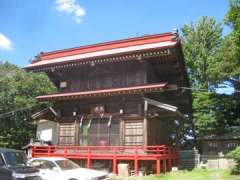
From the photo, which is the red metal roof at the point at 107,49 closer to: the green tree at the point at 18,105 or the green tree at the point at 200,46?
the green tree at the point at 18,105

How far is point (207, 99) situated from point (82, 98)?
12.3 metres

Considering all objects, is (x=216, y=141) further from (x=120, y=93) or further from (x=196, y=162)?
(x=120, y=93)

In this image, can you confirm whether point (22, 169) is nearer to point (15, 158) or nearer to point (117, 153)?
point (15, 158)

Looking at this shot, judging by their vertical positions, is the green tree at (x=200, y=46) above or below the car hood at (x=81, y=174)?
above

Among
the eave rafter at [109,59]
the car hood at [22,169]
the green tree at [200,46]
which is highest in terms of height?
the green tree at [200,46]

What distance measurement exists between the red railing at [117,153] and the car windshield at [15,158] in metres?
6.27

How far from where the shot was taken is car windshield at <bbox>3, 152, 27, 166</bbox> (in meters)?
12.6

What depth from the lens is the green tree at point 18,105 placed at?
100 ft

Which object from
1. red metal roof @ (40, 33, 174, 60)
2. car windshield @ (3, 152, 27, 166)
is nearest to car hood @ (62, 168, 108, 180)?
car windshield @ (3, 152, 27, 166)

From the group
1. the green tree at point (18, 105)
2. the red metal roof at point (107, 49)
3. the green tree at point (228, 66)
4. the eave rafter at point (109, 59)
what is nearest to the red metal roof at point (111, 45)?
the red metal roof at point (107, 49)

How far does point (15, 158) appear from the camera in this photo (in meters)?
13.1

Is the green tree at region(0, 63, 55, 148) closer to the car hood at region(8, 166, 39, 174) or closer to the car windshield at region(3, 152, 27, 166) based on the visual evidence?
the car windshield at region(3, 152, 27, 166)

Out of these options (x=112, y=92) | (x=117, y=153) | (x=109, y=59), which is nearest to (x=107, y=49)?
(x=109, y=59)

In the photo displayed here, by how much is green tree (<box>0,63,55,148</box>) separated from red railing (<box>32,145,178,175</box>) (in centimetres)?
1051
